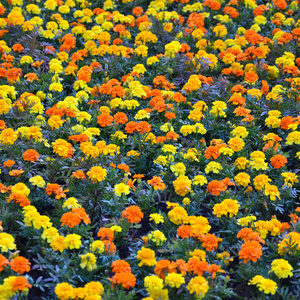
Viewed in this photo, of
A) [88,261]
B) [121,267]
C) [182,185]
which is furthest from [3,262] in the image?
[182,185]

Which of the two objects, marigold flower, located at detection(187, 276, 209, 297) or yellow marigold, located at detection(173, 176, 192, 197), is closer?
marigold flower, located at detection(187, 276, 209, 297)

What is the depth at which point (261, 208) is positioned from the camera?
152 inches

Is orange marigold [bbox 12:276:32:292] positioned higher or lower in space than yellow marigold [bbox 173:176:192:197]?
lower

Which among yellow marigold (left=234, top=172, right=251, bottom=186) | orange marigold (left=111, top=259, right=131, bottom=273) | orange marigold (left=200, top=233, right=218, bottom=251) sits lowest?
orange marigold (left=111, top=259, right=131, bottom=273)

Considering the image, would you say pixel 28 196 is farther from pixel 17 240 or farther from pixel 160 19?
pixel 160 19

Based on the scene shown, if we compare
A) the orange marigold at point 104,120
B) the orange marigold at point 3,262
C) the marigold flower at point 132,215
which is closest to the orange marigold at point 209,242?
the marigold flower at point 132,215

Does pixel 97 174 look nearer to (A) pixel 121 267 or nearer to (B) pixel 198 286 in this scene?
(A) pixel 121 267

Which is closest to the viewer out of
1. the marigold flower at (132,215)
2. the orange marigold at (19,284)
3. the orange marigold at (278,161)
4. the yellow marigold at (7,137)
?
the orange marigold at (19,284)

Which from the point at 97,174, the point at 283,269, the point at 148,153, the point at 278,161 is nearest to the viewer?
the point at 283,269

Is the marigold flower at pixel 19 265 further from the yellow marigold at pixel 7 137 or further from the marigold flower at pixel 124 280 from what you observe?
the yellow marigold at pixel 7 137

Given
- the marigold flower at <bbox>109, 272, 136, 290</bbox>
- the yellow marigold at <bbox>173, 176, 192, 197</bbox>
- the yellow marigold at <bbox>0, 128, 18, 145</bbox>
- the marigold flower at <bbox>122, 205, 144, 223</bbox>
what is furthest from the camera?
the yellow marigold at <bbox>0, 128, 18, 145</bbox>

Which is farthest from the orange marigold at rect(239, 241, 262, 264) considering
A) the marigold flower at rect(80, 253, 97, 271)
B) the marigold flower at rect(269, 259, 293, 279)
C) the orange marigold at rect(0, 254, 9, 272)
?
the orange marigold at rect(0, 254, 9, 272)

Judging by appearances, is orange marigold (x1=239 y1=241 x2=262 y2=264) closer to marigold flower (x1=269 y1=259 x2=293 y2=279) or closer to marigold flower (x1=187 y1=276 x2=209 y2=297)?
marigold flower (x1=269 y1=259 x2=293 y2=279)

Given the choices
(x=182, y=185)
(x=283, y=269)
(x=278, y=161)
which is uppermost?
(x=278, y=161)
